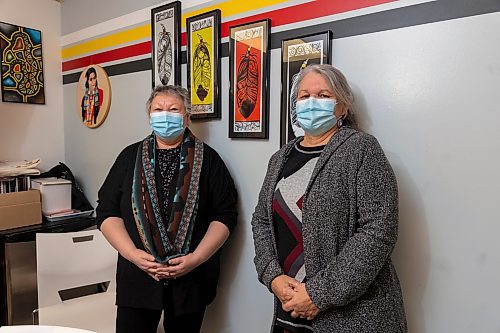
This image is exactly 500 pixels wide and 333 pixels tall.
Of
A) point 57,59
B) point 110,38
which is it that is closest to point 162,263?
point 110,38

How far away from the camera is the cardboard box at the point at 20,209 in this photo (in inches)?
88.3

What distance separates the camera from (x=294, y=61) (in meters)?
1.60

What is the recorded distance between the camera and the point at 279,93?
1674mm

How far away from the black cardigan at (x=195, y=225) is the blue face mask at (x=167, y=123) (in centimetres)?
16

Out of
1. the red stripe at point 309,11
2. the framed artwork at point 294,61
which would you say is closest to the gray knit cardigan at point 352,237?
the framed artwork at point 294,61

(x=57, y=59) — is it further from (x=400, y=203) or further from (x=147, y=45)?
(x=400, y=203)

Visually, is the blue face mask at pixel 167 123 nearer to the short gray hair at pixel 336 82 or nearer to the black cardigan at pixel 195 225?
the black cardigan at pixel 195 225

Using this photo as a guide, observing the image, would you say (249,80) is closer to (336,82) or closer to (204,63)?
(204,63)

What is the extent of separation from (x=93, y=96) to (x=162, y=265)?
1467 millimetres

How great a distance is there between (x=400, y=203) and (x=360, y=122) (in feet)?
1.01

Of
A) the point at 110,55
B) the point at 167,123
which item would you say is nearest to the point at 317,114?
the point at 167,123

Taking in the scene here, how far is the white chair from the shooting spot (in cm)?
186

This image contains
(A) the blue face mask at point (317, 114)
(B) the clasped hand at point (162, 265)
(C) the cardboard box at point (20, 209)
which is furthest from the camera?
(C) the cardboard box at point (20, 209)

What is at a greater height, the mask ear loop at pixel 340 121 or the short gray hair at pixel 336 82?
the short gray hair at pixel 336 82
